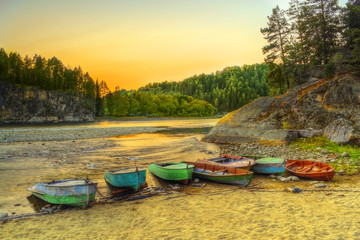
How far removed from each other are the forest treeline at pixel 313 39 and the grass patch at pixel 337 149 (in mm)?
11994

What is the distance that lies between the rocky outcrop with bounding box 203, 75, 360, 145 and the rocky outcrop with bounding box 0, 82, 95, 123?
104296 millimetres

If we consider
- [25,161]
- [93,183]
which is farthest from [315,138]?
[25,161]

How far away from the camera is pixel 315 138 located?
2323cm

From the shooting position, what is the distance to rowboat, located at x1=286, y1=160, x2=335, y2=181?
1262 centimetres

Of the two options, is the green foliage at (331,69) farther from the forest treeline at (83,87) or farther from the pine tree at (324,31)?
the forest treeline at (83,87)

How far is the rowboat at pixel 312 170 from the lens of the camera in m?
12.6

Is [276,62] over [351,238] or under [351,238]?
over

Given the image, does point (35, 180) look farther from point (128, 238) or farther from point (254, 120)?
point (254, 120)

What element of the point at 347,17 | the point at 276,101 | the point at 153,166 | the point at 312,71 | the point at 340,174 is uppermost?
the point at 347,17

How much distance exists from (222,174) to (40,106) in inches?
4811

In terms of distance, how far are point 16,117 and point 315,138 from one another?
11813 cm

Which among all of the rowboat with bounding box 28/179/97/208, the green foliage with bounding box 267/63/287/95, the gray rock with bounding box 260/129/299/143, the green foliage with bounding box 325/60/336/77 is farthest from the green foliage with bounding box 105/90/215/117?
the rowboat with bounding box 28/179/97/208

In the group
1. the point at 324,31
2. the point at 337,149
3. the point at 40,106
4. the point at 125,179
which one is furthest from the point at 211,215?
the point at 40,106

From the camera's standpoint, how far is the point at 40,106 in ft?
371
